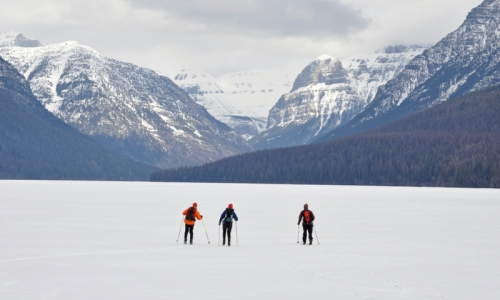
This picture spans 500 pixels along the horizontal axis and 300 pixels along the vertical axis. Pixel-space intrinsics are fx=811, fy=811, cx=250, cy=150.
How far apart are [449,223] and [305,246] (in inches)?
885

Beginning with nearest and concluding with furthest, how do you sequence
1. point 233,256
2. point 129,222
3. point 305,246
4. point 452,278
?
point 452,278, point 233,256, point 305,246, point 129,222

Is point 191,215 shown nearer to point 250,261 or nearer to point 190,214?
point 190,214

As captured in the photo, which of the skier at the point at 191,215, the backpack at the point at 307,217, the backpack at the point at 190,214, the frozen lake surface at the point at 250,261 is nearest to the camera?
the frozen lake surface at the point at 250,261

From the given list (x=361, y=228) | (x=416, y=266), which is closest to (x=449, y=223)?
(x=361, y=228)

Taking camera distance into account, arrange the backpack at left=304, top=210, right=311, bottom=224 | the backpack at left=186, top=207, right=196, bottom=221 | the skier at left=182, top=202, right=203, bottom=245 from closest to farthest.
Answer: the skier at left=182, top=202, right=203, bottom=245 < the backpack at left=186, top=207, right=196, bottom=221 < the backpack at left=304, top=210, right=311, bottom=224

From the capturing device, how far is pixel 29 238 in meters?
47.7

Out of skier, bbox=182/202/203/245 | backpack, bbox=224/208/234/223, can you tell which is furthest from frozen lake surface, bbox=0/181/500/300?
backpack, bbox=224/208/234/223

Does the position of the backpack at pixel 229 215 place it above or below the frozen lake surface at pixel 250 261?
above

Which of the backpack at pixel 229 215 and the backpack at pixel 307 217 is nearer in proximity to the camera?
the backpack at pixel 229 215

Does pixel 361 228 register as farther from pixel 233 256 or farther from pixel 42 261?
pixel 42 261

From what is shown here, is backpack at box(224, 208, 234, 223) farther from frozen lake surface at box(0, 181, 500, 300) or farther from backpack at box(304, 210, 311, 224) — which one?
backpack at box(304, 210, 311, 224)

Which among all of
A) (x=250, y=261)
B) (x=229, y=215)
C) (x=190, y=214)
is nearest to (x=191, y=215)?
(x=190, y=214)

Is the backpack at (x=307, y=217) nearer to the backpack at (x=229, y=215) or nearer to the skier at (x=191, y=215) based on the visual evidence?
the backpack at (x=229, y=215)

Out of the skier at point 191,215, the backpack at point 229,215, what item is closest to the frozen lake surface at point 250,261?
the skier at point 191,215
